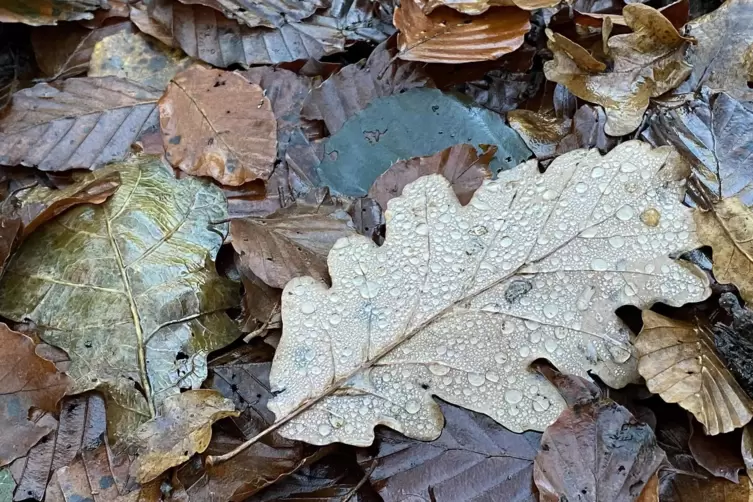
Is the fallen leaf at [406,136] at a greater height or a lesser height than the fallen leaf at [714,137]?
lesser

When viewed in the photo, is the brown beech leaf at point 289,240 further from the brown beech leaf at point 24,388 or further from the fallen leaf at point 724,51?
the fallen leaf at point 724,51

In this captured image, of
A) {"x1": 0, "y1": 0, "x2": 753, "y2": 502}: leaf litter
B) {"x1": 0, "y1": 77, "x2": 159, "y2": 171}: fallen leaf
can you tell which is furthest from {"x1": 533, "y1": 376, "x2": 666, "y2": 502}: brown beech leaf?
{"x1": 0, "y1": 77, "x2": 159, "y2": 171}: fallen leaf

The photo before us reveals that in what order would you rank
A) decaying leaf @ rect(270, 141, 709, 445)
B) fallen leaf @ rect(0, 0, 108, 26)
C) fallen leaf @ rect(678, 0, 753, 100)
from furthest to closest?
fallen leaf @ rect(0, 0, 108, 26)
fallen leaf @ rect(678, 0, 753, 100)
decaying leaf @ rect(270, 141, 709, 445)

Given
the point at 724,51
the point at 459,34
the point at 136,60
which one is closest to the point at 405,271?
the point at 459,34

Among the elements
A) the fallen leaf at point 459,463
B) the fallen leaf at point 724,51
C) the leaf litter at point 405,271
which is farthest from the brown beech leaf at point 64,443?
the fallen leaf at point 724,51

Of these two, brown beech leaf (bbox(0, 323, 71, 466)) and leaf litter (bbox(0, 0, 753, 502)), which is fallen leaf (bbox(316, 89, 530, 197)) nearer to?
leaf litter (bbox(0, 0, 753, 502))

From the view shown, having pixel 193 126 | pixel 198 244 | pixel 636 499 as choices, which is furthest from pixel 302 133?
pixel 636 499

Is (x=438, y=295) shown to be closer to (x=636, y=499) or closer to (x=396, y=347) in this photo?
(x=396, y=347)
